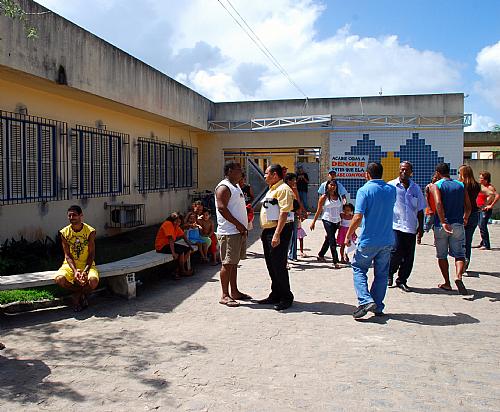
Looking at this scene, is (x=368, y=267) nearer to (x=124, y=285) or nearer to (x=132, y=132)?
(x=124, y=285)

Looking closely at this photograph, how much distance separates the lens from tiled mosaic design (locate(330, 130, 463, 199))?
1684cm

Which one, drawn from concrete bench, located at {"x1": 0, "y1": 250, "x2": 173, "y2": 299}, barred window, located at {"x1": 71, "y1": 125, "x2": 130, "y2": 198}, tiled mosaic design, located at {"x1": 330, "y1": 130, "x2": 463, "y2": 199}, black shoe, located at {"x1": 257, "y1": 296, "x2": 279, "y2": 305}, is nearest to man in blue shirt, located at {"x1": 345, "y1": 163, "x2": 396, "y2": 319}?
black shoe, located at {"x1": 257, "y1": 296, "x2": 279, "y2": 305}

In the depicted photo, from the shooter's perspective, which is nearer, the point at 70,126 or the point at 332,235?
the point at 332,235

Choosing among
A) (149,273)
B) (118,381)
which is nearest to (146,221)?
(149,273)

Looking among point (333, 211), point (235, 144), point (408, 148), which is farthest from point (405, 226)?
point (235, 144)

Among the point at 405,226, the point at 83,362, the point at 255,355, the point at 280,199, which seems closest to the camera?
the point at 83,362

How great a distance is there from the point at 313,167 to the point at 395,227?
37.5 feet

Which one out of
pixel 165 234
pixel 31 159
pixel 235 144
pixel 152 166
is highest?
pixel 235 144

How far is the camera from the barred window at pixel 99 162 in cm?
1096

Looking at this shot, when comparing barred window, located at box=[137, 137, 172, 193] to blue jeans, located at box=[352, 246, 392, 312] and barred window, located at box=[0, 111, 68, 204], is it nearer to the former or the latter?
barred window, located at box=[0, 111, 68, 204]

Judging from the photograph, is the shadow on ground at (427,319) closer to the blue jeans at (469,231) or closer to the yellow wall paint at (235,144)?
the blue jeans at (469,231)

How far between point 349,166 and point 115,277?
1222 cm

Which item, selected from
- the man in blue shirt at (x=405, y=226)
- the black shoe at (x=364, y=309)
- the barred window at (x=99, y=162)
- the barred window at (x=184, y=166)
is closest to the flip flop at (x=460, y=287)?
the man in blue shirt at (x=405, y=226)

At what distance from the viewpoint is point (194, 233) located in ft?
28.0
